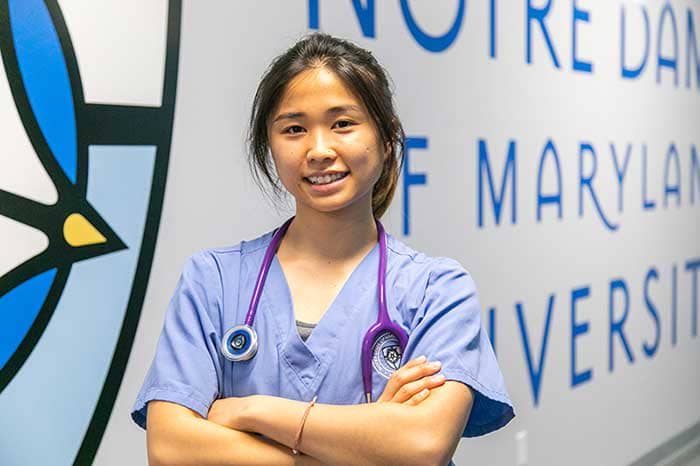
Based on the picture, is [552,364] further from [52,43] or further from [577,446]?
[52,43]

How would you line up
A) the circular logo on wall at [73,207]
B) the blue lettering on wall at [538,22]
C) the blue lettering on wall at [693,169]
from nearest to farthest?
the circular logo on wall at [73,207] < the blue lettering on wall at [538,22] < the blue lettering on wall at [693,169]

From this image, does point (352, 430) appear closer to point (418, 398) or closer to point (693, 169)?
point (418, 398)

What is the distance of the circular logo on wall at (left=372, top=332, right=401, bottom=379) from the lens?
1.13 metres

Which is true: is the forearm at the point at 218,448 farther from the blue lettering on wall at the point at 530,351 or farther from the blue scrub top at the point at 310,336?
the blue lettering on wall at the point at 530,351

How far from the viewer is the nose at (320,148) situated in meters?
1.12

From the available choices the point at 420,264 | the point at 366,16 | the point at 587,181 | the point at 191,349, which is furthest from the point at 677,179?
the point at 191,349

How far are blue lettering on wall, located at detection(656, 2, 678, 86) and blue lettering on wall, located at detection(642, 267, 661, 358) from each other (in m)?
0.74

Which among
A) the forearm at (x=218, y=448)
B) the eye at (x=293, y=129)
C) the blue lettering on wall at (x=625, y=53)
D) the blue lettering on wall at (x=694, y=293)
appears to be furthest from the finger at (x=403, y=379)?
the blue lettering on wall at (x=694, y=293)

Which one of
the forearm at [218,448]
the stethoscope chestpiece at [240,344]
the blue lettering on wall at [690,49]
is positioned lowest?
the forearm at [218,448]

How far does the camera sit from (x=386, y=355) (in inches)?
44.7

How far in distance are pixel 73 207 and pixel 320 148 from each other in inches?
23.3

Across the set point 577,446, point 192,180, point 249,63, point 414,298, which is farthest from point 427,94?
point 577,446

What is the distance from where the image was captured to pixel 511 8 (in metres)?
2.59

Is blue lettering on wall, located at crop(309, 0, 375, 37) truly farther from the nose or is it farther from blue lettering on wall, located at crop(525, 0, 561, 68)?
the nose
